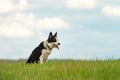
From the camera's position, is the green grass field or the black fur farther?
the black fur

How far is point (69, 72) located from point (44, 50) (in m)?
6.47

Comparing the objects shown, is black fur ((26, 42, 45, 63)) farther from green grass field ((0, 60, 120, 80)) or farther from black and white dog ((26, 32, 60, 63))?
green grass field ((0, 60, 120, 80))

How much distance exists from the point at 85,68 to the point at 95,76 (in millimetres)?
1310

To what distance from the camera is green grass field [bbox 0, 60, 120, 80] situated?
16406 mm

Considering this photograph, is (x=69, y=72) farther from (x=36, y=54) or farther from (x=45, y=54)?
(x=45, y=54)

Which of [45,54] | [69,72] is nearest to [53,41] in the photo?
[45,54]

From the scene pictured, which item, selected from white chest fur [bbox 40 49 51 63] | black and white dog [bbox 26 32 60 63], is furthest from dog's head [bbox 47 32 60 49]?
white chest fur [bbox 40 49 51 63]

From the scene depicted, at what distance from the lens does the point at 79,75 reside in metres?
16.6

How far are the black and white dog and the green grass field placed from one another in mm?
3855

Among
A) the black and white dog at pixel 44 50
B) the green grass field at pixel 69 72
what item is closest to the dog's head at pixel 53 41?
the black and white dog at pixel 44 50

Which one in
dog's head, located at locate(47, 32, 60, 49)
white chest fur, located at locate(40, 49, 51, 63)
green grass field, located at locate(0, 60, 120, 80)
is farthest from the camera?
dog's head, located at locate(47, 32, 60, 49)

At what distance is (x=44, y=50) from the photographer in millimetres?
23391

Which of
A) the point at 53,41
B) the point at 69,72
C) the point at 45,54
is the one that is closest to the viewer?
the point at 69,72

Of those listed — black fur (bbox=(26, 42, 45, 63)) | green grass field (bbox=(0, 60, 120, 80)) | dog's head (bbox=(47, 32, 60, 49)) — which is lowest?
green grass field (bbox=(0, 60, 120, 80))
